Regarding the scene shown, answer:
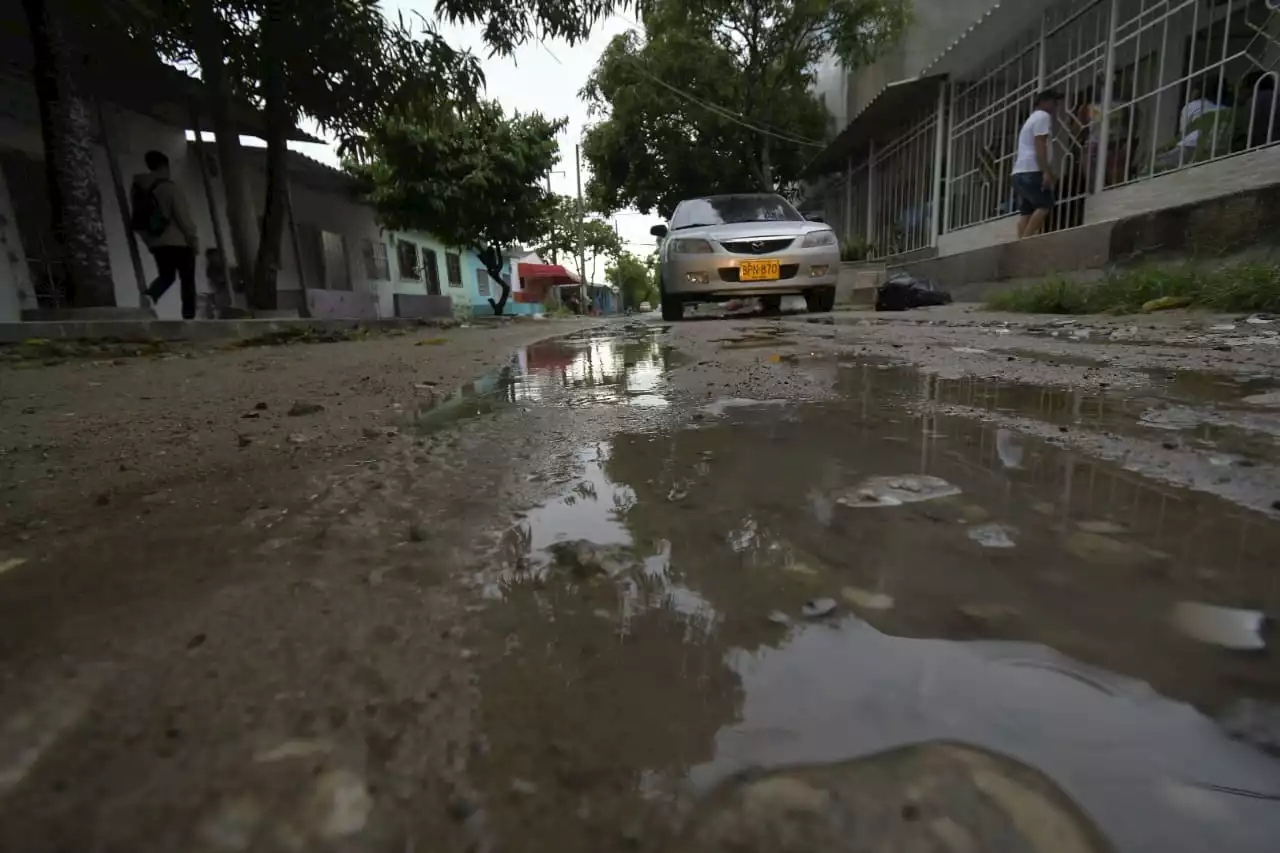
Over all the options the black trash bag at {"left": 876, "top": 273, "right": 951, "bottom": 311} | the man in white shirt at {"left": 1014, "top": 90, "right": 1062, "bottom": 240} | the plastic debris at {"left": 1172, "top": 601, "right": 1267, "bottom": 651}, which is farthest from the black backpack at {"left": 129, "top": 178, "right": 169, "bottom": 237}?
the man in white shirt at {"left": 1014, "top": 90, "right": 1062, "bottom": 240}

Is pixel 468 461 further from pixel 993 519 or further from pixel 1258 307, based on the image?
pixel 1258 307

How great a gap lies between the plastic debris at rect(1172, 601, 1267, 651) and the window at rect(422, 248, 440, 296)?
19595 millimetres

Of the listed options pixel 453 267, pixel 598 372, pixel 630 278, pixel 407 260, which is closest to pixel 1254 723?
pixel 598 372

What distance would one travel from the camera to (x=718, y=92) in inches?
539

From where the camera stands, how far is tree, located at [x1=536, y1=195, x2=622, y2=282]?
33188 mm

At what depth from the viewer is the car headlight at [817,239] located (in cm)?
612

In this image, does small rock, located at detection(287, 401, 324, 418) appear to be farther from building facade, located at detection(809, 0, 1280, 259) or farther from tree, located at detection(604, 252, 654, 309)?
tree, located at detection(604, 252, 654, 309)

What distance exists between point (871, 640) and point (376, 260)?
54.3 feet

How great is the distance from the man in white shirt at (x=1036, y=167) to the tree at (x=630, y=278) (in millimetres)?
44641

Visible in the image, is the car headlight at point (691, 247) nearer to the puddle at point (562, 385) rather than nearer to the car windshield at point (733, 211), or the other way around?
the car windshield at point (733, 211)

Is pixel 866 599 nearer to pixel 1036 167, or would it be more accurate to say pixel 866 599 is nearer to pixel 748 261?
pixel 748 261

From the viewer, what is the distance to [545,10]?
6391 mm

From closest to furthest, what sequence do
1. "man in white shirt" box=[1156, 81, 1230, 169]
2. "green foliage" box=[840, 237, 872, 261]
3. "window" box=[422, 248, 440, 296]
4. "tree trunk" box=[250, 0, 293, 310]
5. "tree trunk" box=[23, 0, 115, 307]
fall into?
1. "tree trunk" box=[23, 0, 115, 307]
2. "man in white shirt" box=[1156, 81, 1230, 169]
3. "tree trunk" box=[250, 0, 293, 310]
4. "green foliage" box=[840, 237, 872, 261]
5. "window" box=[422, 248, 440, 296]

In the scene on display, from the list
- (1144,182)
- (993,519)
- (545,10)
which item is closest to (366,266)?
(545,10)
